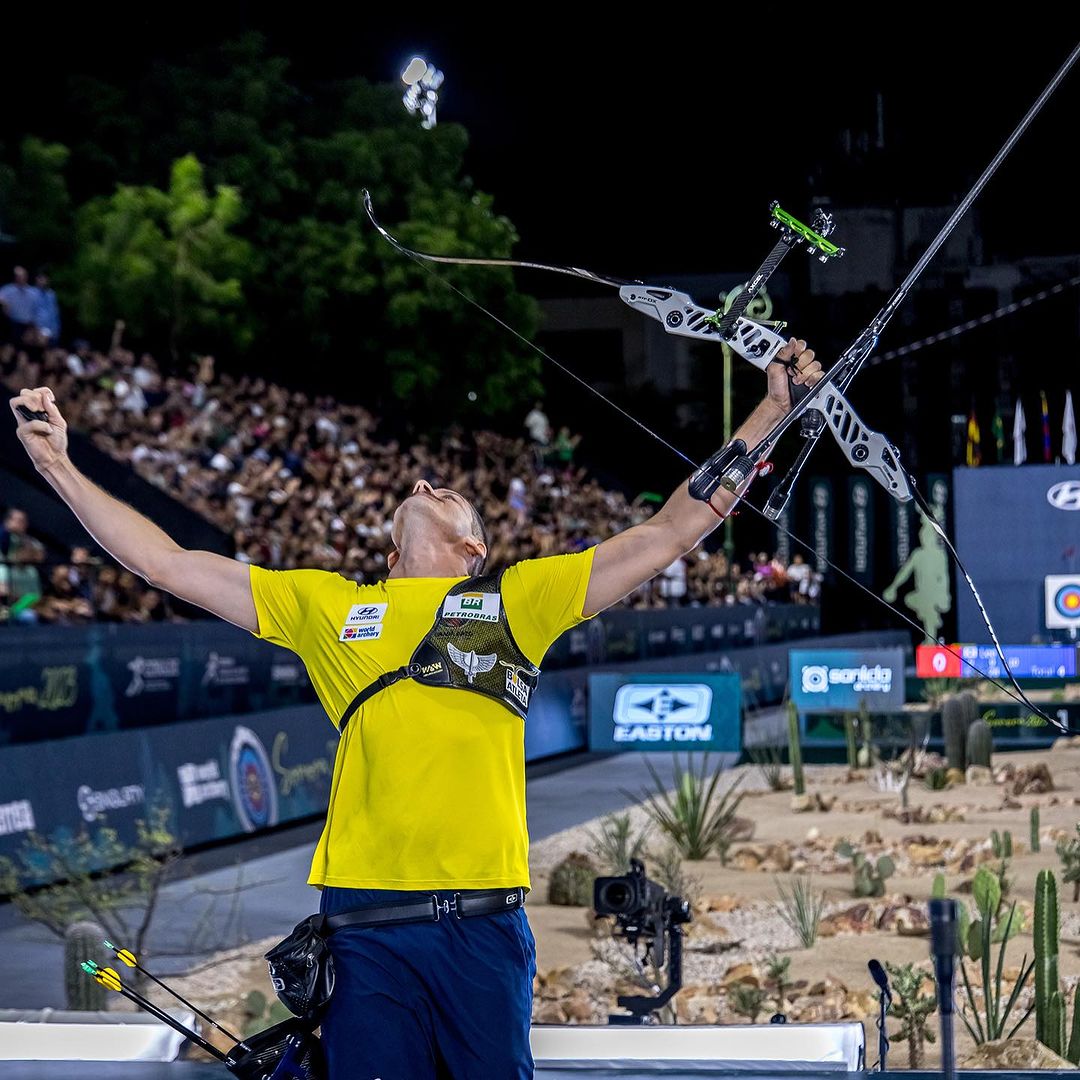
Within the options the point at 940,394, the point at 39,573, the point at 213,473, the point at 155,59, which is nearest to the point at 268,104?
the point at 155,59

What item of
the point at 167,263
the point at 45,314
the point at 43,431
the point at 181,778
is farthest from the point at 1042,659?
the point at 167,263

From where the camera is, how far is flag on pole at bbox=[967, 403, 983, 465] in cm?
2397

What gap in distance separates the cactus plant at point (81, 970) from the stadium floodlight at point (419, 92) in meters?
30.0

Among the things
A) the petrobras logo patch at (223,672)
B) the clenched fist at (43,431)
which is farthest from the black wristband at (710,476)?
the petrobras logo patch at (223,672)

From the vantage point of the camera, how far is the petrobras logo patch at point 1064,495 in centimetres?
1506

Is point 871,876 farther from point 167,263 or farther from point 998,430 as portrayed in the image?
point 167,263

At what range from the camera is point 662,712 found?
38.3ft

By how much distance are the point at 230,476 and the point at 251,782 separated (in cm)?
723

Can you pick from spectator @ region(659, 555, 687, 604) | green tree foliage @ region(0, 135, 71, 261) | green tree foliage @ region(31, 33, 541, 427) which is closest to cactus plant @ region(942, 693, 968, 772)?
Result: spectator @ region(659, 555, 687, 604)

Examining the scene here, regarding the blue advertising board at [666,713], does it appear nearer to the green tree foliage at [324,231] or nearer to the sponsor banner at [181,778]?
the sponsor banner at [181,778]

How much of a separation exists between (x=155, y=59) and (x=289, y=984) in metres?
32.7

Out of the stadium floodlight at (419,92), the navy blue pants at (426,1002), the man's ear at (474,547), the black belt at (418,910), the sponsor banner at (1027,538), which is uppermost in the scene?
the stadium floodlight at (419,92)

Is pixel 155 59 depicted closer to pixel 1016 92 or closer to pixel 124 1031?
pixel 1016 92

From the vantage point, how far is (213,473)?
19.0 m
